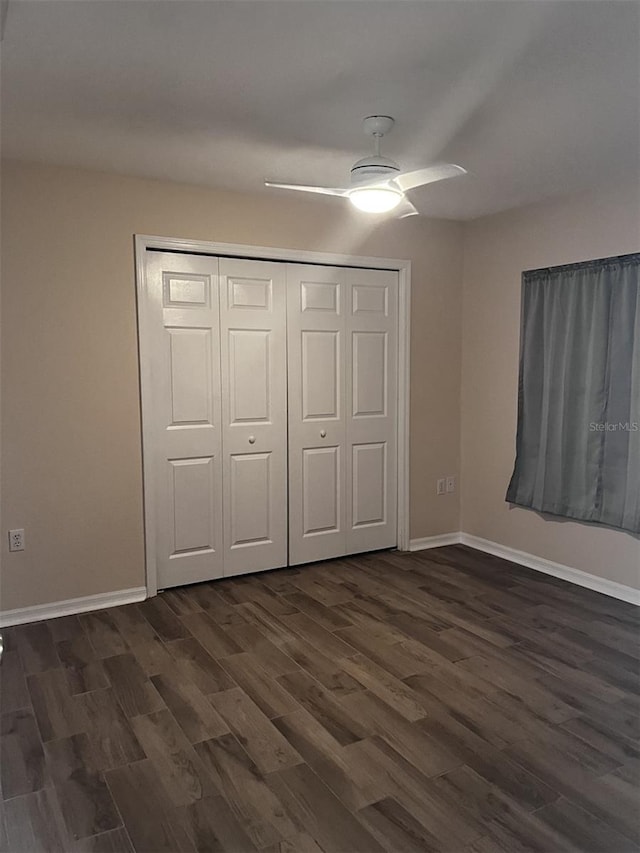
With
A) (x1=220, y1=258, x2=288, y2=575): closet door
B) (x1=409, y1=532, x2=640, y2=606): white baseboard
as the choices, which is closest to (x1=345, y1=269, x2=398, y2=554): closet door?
(x1=409, y1=532, x2=640, y2=606): white baseboard

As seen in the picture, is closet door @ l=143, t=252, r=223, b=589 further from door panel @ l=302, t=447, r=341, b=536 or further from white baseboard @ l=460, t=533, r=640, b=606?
white baseboard @ l=460, t=533, r=640, b=606

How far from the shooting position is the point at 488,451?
481 cm

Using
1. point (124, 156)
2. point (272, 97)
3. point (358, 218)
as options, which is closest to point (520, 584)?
point (358, 218)

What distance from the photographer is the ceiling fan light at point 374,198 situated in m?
2.79

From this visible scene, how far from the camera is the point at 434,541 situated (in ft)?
16.4

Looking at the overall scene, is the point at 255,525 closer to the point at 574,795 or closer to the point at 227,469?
Result: the point at 227,469

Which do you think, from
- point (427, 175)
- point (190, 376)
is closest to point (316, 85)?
point (427, 175)

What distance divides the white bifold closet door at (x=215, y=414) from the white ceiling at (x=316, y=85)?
67 cm

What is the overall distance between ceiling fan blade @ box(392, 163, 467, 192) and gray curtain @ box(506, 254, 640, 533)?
164 cm

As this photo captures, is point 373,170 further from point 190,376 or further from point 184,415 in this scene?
point 184,415

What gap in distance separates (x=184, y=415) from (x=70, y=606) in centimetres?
127

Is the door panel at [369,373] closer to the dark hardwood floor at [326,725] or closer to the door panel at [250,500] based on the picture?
the door panel at [250,500]

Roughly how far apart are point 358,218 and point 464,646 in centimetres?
281

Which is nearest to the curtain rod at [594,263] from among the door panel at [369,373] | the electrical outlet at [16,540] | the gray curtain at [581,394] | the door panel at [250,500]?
→ the gray curtain at [581,394]
